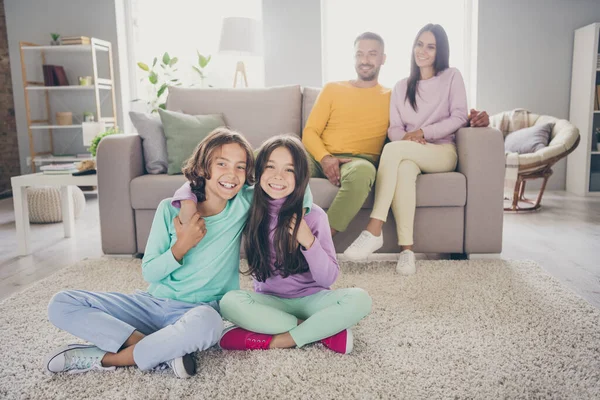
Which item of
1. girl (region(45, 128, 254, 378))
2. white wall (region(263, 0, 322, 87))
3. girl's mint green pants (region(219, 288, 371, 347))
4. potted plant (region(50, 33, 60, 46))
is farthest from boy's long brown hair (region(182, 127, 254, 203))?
potted plant (region(50, 33, 60, 46))

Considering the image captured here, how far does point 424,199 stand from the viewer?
2.25 m

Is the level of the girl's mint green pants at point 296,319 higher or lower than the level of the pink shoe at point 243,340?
higher

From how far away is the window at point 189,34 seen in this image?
507 cm

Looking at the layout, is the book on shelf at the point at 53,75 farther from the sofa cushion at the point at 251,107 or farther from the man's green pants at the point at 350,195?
the man's green pants at the point at 350,195

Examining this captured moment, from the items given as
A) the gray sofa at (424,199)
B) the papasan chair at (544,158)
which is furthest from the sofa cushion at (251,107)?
the papasan chair at (544,158)

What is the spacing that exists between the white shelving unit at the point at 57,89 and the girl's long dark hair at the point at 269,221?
12.4 feet

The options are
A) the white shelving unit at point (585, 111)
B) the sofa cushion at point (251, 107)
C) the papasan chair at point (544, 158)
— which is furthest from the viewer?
the white shelving unit at point (585, 111)

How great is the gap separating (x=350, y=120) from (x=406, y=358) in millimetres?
1446

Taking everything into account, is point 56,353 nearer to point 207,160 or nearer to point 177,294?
point 177,294

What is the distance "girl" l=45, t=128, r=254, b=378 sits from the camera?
1193 mm

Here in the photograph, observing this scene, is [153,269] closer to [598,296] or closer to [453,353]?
[453,353]

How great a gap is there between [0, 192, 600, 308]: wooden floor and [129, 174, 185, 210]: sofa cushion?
1.45 feet

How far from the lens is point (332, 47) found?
5004mm

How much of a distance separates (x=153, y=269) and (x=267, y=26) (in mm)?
3970
